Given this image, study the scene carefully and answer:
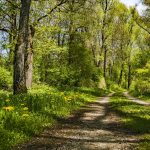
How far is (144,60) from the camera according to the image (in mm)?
68812

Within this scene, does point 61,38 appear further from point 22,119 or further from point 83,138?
point 83,138

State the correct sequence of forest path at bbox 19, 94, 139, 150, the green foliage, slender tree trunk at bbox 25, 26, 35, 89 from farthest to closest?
the green foliage, slender tree trunk at bbox 25, 26, 35, 89, forest path at bbox 19, 94, 139, 150

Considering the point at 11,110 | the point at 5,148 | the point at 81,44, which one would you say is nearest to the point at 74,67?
the point at 81,44

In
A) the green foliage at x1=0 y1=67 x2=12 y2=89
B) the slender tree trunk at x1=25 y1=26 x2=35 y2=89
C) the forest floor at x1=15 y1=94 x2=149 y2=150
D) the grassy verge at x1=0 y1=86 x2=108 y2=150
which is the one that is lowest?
the forest floor at x1=15 y1=94 x2=149 y2=150

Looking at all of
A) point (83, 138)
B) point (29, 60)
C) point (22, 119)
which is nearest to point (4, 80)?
point (29, 60)

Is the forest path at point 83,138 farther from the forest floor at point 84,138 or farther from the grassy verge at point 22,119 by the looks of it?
the grassy verge at point 22,119

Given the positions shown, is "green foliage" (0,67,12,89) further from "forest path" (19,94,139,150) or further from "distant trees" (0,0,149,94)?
"forest path" (19,94,139,150)

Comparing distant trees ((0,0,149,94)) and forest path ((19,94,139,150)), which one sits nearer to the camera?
forest path ((19,94,139,150))

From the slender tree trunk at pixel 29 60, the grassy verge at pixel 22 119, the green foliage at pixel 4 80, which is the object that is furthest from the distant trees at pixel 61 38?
the grassy verge at pixel 22 119

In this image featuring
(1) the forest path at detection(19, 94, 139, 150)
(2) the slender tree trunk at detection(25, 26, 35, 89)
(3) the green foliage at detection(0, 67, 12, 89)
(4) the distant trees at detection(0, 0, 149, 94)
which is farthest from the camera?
(3) the green foliage at detection(0, 67, 12, 89)

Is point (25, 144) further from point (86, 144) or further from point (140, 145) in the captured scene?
point (140, 145)

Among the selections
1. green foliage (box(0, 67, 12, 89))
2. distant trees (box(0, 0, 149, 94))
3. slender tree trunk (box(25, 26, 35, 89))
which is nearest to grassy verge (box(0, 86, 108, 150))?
distant trees (box(0, 0, 149, 94))

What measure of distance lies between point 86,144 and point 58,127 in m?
3.35

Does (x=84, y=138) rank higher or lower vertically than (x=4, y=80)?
lower
